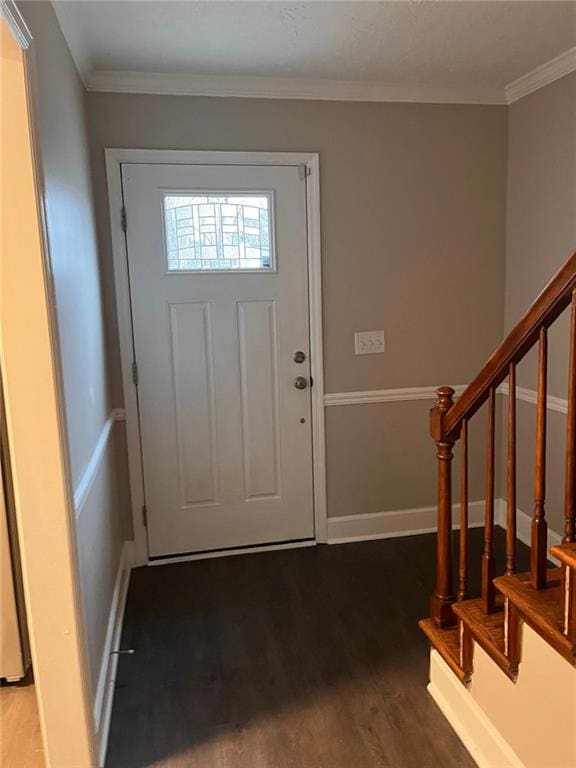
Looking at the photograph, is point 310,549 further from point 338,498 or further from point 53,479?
point 53,479

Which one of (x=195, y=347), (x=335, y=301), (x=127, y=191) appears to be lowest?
(x=195, y=347)

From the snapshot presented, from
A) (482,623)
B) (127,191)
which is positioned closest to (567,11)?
(127,191)

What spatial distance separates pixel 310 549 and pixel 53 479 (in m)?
1.96

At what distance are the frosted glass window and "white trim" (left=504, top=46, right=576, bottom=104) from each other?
55.7 inches

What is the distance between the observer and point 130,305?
2980 millimetres

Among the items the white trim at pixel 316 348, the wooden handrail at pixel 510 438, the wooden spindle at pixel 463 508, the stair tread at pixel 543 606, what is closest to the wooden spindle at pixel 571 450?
the wooden handrail at pixel 510 438

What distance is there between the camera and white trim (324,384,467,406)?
326cm

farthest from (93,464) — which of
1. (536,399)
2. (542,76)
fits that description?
(542,76)

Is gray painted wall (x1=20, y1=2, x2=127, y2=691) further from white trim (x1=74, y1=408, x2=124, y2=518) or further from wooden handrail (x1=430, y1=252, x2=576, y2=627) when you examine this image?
wooden handrail (x1=430, y1=252, x2=576, y2=627)

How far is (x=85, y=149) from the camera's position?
264cm

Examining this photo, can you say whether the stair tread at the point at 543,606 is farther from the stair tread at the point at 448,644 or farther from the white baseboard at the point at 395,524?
the white baseboard at the point at 395,524

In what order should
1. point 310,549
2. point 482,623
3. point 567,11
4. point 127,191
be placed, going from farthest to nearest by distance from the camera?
point 310,549, point 127,191, point 567,11, point 482,623

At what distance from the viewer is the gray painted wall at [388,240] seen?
9.68ft

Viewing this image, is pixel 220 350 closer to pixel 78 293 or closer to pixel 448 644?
pixel 78 293
